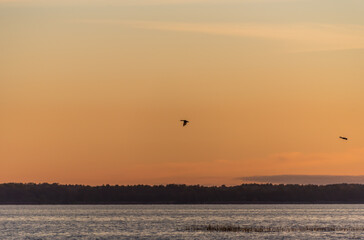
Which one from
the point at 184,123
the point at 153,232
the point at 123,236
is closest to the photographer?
the point at 184,123

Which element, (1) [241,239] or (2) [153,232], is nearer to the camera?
(1) [241,239]

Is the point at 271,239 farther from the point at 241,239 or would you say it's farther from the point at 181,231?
the point at 181,231

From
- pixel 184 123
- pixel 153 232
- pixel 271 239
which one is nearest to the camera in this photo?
pixel 184 123

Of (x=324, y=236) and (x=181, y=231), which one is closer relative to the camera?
(x=324, y=236)

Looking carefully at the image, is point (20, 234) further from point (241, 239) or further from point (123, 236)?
point (241, 239)

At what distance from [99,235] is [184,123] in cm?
4578

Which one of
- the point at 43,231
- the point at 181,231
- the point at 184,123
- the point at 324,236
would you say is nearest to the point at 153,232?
the point at 181,231

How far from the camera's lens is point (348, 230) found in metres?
112

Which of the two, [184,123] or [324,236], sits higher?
[184,123]

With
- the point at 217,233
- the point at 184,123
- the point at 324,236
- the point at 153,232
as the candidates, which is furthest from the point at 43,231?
the point at 184,123

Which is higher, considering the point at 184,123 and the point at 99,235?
the point at 184,123

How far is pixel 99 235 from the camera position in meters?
111

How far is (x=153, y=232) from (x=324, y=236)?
25511 mm

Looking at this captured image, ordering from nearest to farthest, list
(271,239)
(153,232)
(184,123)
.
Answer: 1. (184,123)
2. (271,239)
3. (153,232)
